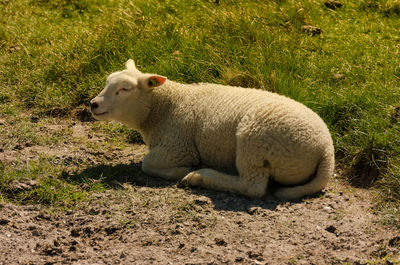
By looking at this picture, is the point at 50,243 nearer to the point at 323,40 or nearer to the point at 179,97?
the point at 179,97

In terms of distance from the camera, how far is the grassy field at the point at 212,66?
5117 millimetres

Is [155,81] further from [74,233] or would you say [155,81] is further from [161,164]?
[74,233]

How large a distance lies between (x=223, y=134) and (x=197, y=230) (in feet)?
3.60

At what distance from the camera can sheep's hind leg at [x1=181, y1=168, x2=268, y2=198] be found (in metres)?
4.69

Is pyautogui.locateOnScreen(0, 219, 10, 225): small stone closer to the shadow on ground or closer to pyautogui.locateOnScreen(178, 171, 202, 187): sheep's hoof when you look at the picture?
the shadow on ground

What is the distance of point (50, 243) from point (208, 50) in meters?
3.42

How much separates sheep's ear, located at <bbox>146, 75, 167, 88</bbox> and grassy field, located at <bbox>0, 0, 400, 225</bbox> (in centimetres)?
95

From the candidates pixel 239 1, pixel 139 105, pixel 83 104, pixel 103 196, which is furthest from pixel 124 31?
pixel 103 196

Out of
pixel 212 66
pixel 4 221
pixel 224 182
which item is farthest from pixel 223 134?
pixel 4 221

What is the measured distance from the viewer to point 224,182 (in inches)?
190

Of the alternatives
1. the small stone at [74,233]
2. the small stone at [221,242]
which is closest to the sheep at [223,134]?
the small stone at [221,242]

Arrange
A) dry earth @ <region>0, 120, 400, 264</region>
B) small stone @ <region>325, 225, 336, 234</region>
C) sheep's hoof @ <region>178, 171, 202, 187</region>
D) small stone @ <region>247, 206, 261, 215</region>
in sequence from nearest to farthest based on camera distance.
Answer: dry earth @ <region>0, 120, 400, 264</region> → small stone @ <region>325, 225, 336, 234</region> → small stone @ <region>247, 206, 261, 215</region> → sheep's hoof @ <region>178, 171, 202, 187</region>

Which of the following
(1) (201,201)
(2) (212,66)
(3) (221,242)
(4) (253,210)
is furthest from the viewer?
(2) (212,66)

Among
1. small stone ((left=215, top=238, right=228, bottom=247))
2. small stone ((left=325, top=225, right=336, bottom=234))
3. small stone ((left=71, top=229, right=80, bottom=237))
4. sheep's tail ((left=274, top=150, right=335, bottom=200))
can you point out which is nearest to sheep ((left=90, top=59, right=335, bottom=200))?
sheep's tail ((left=274, top=150, right=335, bottom=200))
